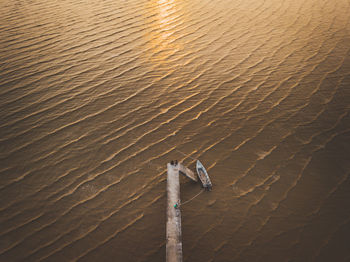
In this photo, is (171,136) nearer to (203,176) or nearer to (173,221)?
(203,176)

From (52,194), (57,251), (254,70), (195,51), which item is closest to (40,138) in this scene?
(52,194)

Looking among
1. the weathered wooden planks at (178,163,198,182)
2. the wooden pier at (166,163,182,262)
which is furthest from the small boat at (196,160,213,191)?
the wooden pier at (166,163,182,262)

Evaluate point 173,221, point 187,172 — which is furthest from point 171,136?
point 173,221

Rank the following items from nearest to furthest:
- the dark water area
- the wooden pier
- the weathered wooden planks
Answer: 1. the wooden pier
2. the dark water area
3. the weathered wooden planks

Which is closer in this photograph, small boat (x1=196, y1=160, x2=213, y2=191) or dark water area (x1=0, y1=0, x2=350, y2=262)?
dark water area (x1=0, y1=0, x2=350, y2=262)

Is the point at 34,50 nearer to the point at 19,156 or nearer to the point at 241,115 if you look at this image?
the point at 19,156

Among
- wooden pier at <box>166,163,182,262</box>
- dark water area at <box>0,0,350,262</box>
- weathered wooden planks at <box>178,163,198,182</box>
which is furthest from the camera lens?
weathered wooden planks at <box>178,163,198,182</box>

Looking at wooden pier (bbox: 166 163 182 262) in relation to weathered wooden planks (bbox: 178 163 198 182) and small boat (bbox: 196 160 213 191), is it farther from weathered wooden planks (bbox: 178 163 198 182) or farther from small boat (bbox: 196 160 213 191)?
small boat (bbox: 196 160 213 191)

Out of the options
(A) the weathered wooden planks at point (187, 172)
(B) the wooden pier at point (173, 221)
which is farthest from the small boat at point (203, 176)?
(B) the wooden pier at point (173, 221)
